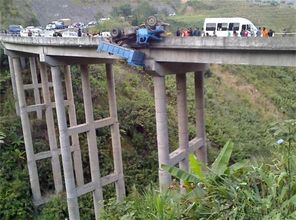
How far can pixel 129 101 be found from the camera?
29484mm

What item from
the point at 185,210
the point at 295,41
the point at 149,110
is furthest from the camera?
the point at 149,110

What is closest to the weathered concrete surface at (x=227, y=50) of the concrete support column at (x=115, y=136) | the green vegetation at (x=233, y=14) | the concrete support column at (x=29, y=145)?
the concrete support column at (x=115, y=136)

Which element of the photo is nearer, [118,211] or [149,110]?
[118,211]

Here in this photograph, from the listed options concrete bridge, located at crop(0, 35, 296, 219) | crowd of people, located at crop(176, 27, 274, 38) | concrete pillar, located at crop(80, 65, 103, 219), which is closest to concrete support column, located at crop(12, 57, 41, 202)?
concrete bridge, located at crop(0, 35, 296, 219)

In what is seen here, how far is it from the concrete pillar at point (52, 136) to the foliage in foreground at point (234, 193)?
16.4 m

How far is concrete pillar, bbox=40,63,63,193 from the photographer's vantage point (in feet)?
77.7

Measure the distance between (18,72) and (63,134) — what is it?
734cm

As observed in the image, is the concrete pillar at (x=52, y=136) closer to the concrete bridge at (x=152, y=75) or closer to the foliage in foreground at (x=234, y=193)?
A: the concrete bridge at (x=152, y=75)

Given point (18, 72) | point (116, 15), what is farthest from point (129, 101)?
point (116, 15)

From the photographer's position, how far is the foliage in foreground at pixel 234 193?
6613mm

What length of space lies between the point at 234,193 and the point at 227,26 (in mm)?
8808

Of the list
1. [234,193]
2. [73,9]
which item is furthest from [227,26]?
[73,9]

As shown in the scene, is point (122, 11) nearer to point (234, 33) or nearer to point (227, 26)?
point (227, 26)

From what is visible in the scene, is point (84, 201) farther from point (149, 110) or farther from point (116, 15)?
point (116, 15)
